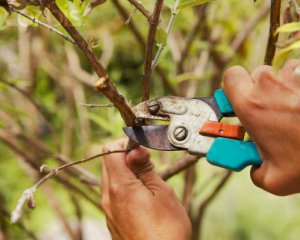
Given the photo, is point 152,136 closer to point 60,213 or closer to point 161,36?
point 161,36

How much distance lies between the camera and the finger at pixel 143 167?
3.01ft

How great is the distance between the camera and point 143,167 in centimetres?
94

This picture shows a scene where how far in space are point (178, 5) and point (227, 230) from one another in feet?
4.60

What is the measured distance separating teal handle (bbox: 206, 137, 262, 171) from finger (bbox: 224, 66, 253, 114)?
0.06m

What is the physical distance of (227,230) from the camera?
201cm

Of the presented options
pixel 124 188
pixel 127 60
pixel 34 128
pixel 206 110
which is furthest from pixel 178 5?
pixel 127 60

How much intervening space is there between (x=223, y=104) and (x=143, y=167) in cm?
20

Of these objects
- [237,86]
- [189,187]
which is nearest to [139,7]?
[237,86]

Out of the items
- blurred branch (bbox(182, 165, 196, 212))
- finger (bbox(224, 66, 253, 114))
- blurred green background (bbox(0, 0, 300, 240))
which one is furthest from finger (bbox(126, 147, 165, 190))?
blurred branch (bbox(182, 165, 196, 212))

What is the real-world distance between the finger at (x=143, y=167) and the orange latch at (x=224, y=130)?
0.47ft

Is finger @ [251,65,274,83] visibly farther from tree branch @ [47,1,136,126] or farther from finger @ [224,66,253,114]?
tree branch @ [47,1,136,126]

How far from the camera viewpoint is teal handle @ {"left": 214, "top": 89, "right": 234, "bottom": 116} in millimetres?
827

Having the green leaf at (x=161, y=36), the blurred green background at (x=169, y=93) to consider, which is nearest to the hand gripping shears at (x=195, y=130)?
the green leaf at (x=161, y=36)

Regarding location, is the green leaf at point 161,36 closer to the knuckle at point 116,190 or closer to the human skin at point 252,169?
the human skin at point 252,169
